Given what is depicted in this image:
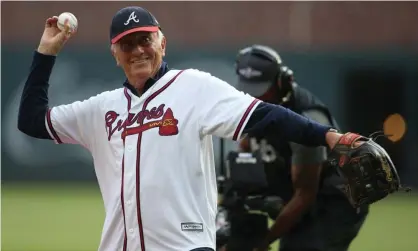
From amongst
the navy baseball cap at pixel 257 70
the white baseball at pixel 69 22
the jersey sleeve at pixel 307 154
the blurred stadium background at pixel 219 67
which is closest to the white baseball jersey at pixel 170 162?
the white baseball at pixel 69 22

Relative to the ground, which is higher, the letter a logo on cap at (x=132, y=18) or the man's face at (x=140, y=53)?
the letter a logo on cap at (x=132, y=18)

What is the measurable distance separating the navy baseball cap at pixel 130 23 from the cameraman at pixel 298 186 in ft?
5.85

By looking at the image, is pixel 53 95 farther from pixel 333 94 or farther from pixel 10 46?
pixel 333 94

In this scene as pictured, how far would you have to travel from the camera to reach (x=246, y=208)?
5.98 meters

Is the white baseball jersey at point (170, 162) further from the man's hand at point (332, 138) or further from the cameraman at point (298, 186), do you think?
the cameraman at point (298, 186)

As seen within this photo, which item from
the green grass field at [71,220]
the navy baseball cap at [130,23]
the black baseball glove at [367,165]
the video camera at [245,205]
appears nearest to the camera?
the black baseball glove at [367,165]

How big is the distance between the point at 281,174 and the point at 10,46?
1368 centimetres

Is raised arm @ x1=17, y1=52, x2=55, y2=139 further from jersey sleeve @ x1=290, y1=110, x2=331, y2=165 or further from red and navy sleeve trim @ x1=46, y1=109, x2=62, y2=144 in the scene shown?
jersey sleeve @ x1=290, y1=110, x2=331, y2=165

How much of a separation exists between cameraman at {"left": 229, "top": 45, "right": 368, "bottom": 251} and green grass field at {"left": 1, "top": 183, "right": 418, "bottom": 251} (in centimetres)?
417

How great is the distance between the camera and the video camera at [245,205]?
587cm

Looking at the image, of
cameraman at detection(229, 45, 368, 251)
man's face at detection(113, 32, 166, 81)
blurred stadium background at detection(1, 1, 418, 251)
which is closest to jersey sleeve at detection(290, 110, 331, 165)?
cameraman at detection(229, 45, 368, 251)

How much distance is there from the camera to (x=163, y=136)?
13.4 ft

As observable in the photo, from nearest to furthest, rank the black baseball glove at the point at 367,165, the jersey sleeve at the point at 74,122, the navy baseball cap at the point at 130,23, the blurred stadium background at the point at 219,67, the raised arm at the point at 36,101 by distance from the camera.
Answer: the black baseball glove at the point at 367,165
the navy baseball cap at the point at 130,23
the jersey sleeve at the point at 74,122
the raised arm at the point at 36,101
the blurred stadium background at the point at 219,67

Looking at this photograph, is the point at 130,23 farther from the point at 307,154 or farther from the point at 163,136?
the point at 307,154
